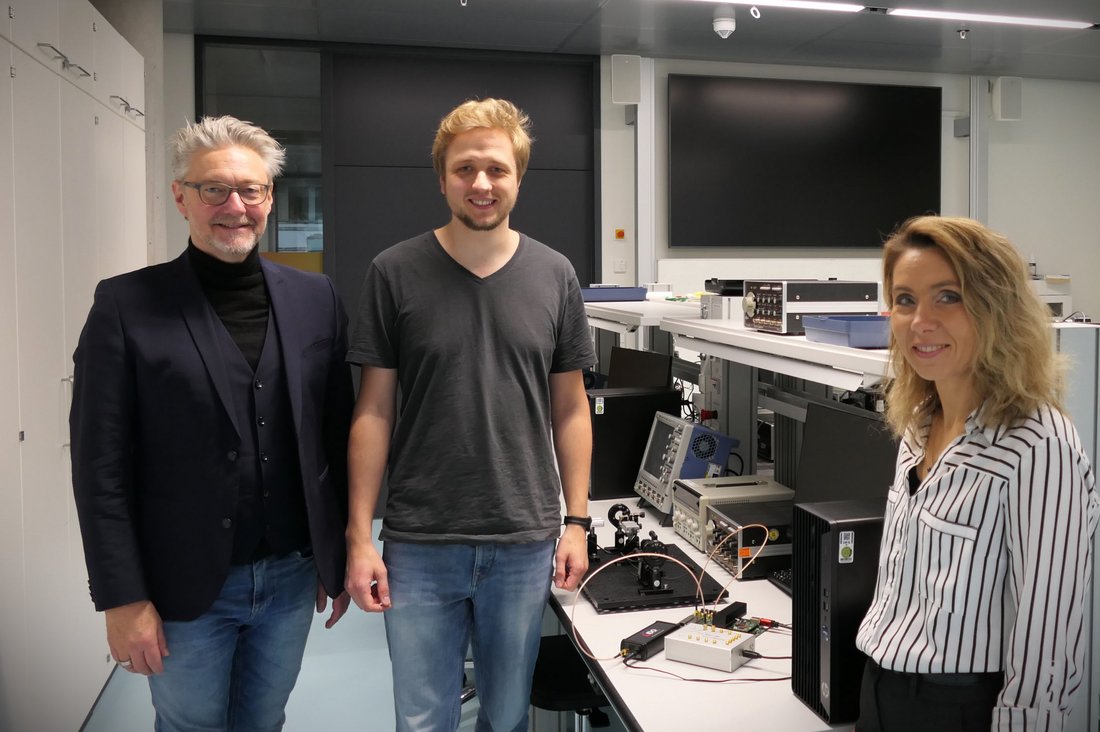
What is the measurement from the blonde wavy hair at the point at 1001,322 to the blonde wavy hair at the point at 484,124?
0.76m

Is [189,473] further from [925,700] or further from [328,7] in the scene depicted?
[328,7]

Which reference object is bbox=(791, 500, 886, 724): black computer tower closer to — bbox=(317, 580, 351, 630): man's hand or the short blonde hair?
bbox=(317, 580, 351, 630): man's hand

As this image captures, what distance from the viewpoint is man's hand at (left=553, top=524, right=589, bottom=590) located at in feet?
5.49

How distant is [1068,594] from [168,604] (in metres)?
1.30

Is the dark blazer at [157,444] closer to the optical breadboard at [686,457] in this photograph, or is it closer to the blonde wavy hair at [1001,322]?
the blonde wavy hair at [1001,322]

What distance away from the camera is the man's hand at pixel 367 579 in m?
1.55

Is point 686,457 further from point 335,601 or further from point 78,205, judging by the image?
point 78,205

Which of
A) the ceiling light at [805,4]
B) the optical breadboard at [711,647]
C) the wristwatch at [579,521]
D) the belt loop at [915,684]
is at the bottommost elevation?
the optical breadboard at [711,647]

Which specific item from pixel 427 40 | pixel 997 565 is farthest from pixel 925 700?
pixel 427 40

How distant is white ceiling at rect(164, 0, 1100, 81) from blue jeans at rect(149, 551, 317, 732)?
3706mm

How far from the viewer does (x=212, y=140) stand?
4.77 ft

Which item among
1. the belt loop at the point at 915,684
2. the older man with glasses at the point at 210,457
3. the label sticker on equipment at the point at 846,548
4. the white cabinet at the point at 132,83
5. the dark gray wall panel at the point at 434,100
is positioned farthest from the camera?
the dark gray wall panel at the point at 434,100

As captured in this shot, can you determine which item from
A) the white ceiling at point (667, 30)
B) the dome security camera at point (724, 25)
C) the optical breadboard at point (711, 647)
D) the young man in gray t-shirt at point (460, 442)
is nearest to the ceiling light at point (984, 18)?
the white ceiling at point (667, 30)

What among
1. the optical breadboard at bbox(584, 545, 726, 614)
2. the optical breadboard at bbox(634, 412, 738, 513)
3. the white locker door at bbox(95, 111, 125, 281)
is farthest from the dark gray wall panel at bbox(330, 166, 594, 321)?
the optical breadboard at bbox(584, 545, 726, 614)
